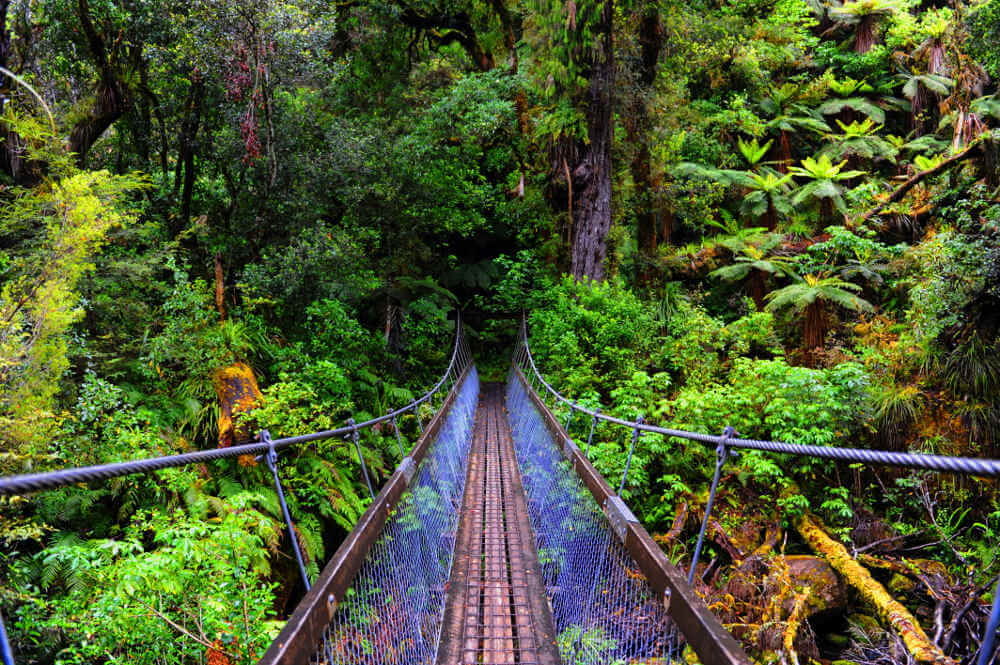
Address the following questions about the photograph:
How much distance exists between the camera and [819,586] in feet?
12.9

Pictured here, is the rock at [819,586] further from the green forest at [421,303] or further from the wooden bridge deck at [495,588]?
the wooden bridge deck at [495,588]

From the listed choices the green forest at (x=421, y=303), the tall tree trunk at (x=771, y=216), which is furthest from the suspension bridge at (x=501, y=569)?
the tall tree trunk at (x=771, y=216)

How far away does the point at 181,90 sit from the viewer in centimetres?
623

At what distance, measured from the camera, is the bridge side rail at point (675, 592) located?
1053mm

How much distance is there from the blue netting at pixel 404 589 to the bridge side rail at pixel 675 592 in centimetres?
87

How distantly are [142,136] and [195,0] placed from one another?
223 centimetres

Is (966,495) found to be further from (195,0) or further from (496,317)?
(496,317)

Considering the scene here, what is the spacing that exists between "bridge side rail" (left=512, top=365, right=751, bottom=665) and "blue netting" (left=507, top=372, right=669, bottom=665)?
0.27ft

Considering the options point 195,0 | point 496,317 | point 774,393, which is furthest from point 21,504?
point 496,317

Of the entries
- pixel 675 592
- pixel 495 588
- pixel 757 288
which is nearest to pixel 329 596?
pixel 675 592

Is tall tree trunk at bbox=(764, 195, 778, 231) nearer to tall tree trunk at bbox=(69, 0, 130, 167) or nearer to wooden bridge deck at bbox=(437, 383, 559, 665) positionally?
wooden bridge deck at bbox=(437, 383, 559, 665)

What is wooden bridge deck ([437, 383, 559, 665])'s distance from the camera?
246 cm

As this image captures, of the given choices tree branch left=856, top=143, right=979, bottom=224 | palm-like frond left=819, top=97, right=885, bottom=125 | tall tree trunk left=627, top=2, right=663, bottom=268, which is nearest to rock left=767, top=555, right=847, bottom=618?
tree branch left=856, top=143, right=979, bottom=224

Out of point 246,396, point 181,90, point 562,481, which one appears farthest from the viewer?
point 181,90
